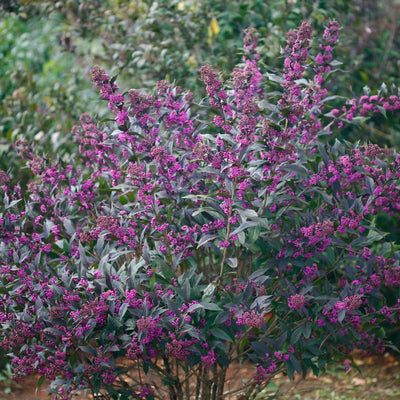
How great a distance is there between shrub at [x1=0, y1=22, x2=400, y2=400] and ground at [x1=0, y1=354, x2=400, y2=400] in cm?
130

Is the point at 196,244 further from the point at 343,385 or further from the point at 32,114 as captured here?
the point at 32,114

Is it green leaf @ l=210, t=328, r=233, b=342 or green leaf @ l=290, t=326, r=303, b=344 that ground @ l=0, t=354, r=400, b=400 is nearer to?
green leaf @ l=290, t=326, r=303, b=344

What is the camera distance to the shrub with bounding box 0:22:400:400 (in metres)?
1.98

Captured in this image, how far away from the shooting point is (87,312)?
6.32 feet

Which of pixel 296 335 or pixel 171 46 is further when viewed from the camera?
pixel 171 46

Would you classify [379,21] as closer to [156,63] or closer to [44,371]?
[156,63]

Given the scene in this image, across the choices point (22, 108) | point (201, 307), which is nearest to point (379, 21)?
point (22, 108)

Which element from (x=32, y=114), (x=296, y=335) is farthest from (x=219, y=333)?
(x=32, y=114)

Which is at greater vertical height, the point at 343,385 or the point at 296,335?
the point at 296,335

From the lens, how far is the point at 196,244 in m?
2.35

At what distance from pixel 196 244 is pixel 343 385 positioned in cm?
239

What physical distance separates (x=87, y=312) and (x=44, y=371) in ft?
1.22

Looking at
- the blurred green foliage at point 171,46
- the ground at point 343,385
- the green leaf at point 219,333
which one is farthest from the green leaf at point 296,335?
the blurred green foliage at point 171,46

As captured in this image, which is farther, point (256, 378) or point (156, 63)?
point (156, 63)
